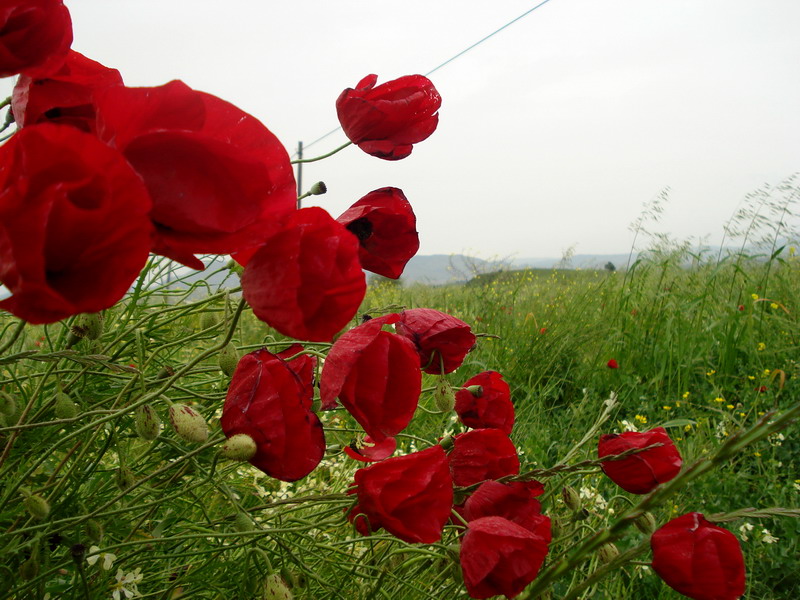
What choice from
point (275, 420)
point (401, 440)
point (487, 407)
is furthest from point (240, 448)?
point (401, 440)

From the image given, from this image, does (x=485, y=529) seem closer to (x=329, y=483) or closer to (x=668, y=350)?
(x=329, y=483)

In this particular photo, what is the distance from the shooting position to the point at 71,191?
27cm

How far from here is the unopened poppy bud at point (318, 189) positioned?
686mm

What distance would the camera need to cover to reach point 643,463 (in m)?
0.69

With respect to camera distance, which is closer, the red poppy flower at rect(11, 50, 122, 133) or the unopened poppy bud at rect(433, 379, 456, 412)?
the red poppy flower at rect(11, 50, 122, 133)

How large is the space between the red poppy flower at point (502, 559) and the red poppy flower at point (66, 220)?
41 cm

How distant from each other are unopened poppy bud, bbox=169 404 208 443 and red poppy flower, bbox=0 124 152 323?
0.25 m

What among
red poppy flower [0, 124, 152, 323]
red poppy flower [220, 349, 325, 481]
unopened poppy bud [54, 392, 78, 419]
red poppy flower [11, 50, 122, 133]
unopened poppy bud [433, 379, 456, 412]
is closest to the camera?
red poppy flower [0, 124, 152, 323]

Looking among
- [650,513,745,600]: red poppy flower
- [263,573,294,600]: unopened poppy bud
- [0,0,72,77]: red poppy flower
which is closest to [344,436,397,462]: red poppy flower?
[263,573,294,600]: unopened poppy bud

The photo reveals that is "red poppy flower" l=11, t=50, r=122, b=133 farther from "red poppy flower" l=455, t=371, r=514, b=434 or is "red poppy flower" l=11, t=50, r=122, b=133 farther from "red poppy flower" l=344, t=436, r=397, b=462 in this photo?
"red poppy flower" l=455, t=371, r=514, b=434

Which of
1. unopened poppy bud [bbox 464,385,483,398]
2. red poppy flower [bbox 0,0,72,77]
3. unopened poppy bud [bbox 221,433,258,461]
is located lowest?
unopened poppy bud [bbox 464,385,483,398]

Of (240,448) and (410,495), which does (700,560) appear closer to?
(410,495)

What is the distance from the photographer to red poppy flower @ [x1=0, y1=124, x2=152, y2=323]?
0.87 ft

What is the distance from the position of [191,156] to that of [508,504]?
462mm
